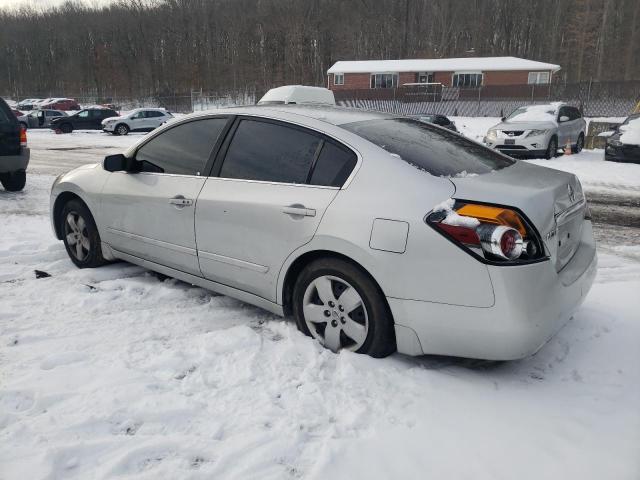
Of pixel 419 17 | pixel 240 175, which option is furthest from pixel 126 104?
pixel 240 175

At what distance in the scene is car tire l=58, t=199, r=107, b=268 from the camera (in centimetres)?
472

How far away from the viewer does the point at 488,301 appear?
2633 mm

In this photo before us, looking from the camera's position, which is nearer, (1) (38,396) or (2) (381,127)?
(1) (38,396)

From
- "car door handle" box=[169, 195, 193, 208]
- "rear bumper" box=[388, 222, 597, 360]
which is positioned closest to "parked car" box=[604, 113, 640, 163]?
"rear bumper" box=[388, 222, 597, 360]

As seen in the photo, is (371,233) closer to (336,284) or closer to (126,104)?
(336,284)

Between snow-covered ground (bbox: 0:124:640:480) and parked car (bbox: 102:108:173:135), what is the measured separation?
2436 centimetres

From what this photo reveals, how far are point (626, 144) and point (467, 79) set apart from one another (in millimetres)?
35886

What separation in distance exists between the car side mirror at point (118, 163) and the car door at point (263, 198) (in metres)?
0.98

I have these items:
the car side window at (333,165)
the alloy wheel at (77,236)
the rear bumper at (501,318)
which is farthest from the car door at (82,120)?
the rear bumper at (501,318)

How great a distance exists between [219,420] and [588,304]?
297 cm

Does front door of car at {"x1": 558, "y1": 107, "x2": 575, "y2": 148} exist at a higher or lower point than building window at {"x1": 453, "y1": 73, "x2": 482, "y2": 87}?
lower

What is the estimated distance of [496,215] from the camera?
267cm

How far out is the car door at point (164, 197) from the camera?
3.88 meters

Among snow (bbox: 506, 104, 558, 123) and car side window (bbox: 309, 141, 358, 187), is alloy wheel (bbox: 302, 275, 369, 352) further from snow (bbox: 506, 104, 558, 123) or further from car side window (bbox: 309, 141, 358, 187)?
snow (bbox: 506, 104, 558, 123)
